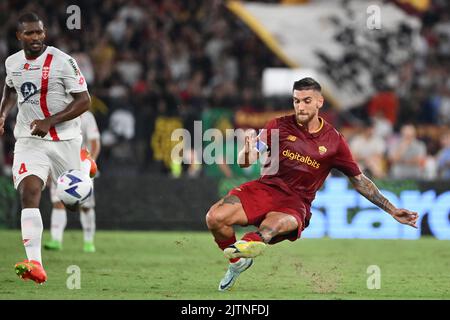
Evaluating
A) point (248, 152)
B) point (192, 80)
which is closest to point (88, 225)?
point (248, 152)

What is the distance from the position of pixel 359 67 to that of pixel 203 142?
14.5ft

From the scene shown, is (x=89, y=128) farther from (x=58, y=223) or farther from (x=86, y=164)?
(x=86, y=164)

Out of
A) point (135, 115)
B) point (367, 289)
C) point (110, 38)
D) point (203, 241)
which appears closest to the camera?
point (367, 289)

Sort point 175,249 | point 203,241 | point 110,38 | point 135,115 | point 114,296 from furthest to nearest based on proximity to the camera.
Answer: point 110,38
point 135,115
point 203,241
point 175,249
point 114,296

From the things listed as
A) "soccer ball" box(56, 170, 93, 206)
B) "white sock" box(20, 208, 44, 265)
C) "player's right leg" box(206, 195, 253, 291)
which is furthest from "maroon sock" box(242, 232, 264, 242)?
"white sock" box(20, 208, 44, 265)

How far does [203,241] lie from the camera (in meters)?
17.6

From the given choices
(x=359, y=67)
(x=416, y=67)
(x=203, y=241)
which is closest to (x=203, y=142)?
(x=203, y=241)

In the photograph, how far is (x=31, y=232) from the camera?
10.5 metres

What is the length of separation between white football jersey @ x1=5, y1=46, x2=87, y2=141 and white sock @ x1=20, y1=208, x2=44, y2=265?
2.89 ft

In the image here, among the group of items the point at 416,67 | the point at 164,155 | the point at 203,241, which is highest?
the point at 416,67

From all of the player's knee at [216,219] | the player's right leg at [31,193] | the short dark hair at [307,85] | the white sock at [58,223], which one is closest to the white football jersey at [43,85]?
the player's right leg at [31,193]

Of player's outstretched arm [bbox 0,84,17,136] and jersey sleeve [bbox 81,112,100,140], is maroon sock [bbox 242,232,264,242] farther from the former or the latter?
jersey sleeve [bbox 81,112,100,140]

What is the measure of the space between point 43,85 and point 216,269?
11.3ft

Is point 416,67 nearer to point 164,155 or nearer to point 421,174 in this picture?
point 421,174
